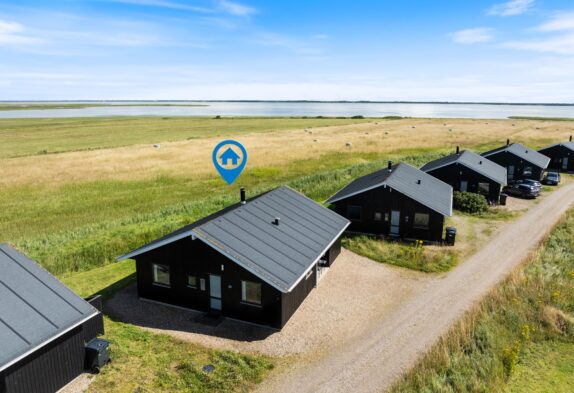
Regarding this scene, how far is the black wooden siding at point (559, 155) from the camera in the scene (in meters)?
63.1

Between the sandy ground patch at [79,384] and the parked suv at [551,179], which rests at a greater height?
the parked suv at [551,179]

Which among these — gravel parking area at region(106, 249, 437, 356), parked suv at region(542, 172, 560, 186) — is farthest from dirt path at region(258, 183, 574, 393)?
parked suv at region(542, 172, 560, 186)

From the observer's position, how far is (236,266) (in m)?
19.9

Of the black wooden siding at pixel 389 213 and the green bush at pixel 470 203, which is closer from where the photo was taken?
the black wooden siding at pixel 389 213

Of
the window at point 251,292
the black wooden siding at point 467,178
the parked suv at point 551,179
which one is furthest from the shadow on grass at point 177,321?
the parked suv at point 551,179

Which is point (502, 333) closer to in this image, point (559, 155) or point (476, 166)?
point (476, 166)

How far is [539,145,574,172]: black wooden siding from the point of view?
A: 63.1 m

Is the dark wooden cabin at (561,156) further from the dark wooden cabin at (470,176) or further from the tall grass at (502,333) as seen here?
the tall grass at (502,333)

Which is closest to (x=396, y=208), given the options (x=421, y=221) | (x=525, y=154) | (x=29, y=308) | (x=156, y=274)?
(x=421, y=221)

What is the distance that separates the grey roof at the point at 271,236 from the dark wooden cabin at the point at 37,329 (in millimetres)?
5902

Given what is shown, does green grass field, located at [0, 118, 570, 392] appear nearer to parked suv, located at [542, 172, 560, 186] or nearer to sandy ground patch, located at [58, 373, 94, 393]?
sandy ground patch, located at [58, 373, 94, 393]

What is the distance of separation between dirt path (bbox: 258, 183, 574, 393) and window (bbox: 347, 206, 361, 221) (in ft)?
30.5

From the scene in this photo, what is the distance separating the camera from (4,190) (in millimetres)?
48750

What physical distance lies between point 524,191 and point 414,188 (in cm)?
2064
